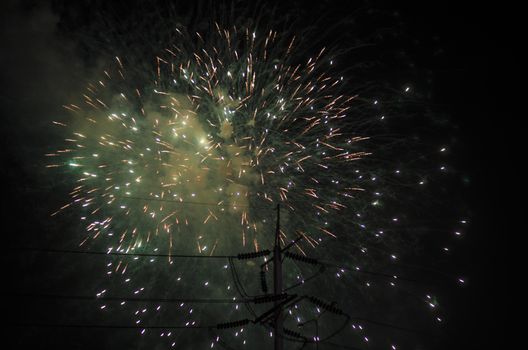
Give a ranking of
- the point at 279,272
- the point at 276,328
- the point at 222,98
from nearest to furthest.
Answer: the point at 276,328
the point at 279,272
the point at 222,98

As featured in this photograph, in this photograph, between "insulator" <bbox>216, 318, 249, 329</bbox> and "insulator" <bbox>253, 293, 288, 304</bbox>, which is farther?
"insulator" <bbox>216, 318, 249, 329</bbox>

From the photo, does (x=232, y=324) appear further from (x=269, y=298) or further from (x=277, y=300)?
(x=277, y=300)

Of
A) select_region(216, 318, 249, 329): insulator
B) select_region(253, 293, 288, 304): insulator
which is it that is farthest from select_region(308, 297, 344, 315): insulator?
select_region(216, 318, 249, 329): insulator

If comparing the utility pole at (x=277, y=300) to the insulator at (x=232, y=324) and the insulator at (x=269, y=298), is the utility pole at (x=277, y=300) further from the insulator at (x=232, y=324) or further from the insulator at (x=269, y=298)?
the insulator at (x=232, y=324)


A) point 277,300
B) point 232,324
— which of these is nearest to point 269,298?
point 277,300

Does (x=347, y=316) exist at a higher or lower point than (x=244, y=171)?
lower

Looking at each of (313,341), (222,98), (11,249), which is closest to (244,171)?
(222,98)

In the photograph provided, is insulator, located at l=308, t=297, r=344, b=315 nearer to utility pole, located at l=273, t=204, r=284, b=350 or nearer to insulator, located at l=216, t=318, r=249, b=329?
utility pole, located at l=273, t=204, r=284, b=350

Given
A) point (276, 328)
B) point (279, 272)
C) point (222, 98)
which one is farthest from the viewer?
point (222, 98)

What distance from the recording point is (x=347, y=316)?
12.3m

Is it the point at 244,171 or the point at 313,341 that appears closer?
the point at 313,341

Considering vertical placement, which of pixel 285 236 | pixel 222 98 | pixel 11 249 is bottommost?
pixel 285 236

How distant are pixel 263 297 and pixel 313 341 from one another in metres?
1.76

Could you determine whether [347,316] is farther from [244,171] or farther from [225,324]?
[244,171]
